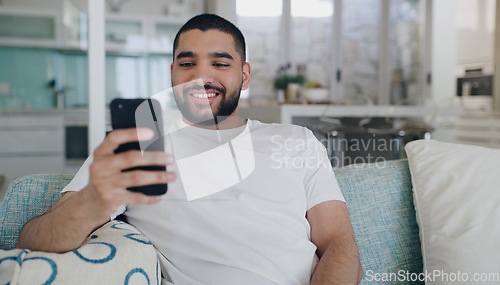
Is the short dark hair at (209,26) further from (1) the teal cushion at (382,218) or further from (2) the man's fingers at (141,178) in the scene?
(2) the man's fingers at (141,178)

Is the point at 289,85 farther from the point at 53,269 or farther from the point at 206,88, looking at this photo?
the point at 53,269

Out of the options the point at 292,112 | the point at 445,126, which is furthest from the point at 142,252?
the point at 445,126

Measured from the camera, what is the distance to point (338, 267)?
0.93 meters

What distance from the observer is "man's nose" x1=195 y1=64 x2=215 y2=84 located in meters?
1.09

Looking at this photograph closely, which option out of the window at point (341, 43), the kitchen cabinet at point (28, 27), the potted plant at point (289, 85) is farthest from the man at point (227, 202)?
the window at point (341, 43)

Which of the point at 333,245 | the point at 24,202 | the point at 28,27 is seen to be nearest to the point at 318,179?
the point at 333,245

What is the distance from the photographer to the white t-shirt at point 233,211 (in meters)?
0.92

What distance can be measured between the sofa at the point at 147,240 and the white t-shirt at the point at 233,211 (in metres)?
0.10

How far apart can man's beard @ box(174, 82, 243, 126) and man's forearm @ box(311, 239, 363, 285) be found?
460 millimetres

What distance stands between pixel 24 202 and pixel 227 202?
0.49 meters

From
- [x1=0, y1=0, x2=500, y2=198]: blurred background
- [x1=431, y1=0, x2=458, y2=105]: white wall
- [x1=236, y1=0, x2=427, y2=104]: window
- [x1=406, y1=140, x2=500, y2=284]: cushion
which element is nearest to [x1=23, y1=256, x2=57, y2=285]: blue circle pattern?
[x1=406, y1=140, x2=500, y2=284]: cushion

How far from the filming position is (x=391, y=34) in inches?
185

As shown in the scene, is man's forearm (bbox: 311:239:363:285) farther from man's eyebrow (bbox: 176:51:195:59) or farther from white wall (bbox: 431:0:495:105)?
white wall (bbox: 431:0:495:105)

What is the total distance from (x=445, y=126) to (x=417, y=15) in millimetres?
1837
